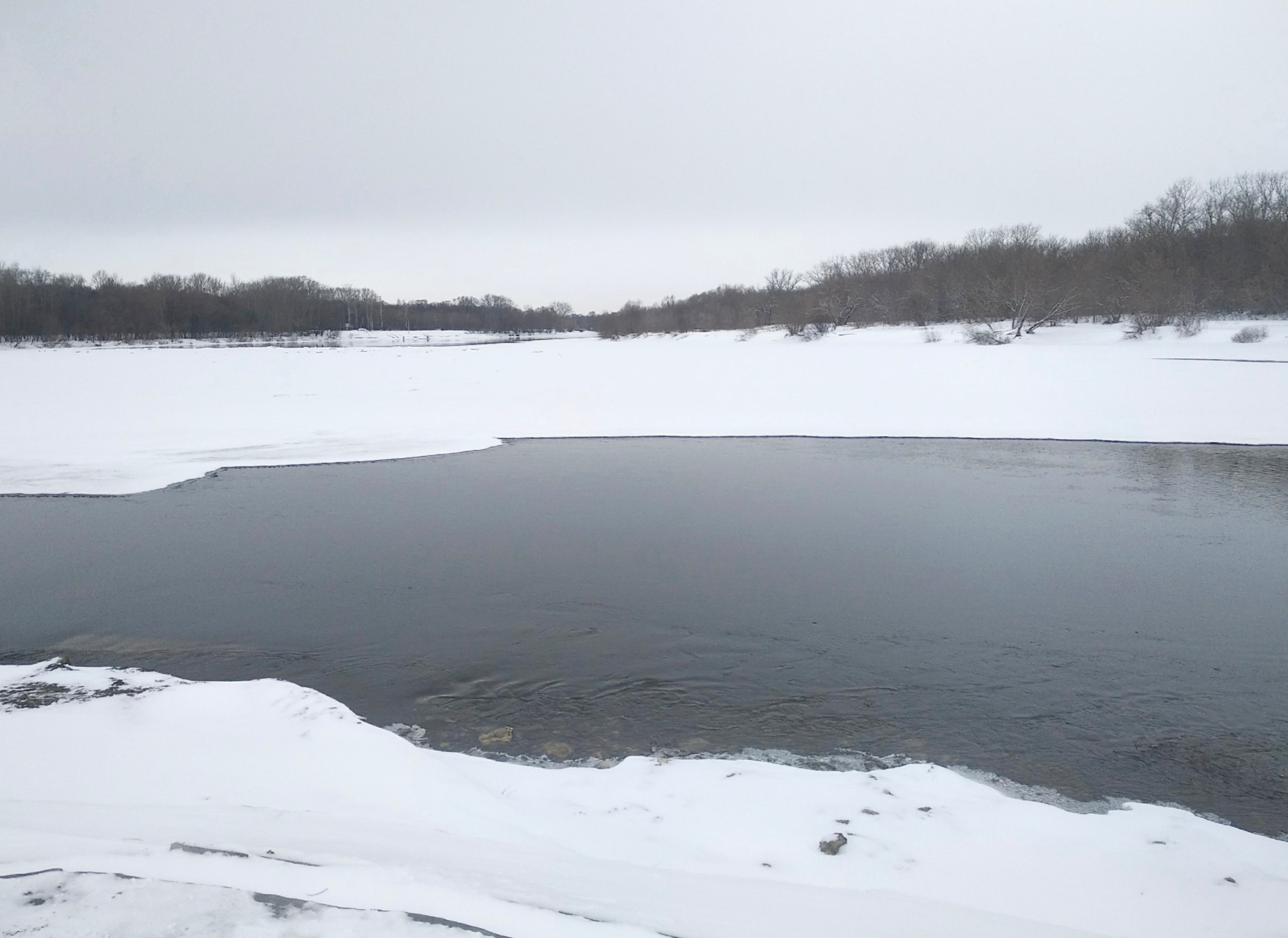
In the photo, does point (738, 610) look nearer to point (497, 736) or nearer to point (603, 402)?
point (497, 736)

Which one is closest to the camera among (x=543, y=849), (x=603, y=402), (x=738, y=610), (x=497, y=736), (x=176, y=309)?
(x=543, y=849)

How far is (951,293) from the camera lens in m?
44.6

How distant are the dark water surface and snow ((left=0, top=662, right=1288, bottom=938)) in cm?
45

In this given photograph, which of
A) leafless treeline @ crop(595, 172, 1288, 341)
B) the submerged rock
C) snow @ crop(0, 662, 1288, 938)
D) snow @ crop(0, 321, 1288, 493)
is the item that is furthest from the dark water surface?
leafless treeline @ crop(595, 172, 1288, 341)

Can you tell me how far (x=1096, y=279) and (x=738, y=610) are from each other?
41.7 m

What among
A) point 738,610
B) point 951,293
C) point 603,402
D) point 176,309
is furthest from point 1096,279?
point 176,309

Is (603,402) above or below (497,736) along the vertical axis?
above

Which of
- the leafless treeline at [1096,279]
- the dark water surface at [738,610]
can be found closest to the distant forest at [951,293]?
the leafless treeline at [1096,279]

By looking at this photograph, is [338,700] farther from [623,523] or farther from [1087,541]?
[1087,541]

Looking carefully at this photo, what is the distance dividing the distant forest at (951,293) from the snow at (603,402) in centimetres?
512

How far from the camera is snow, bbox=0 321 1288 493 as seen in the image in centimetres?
1260

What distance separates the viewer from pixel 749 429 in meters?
14.4

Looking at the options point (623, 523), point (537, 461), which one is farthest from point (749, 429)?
point (623, 523)

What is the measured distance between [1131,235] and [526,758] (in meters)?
56.6
